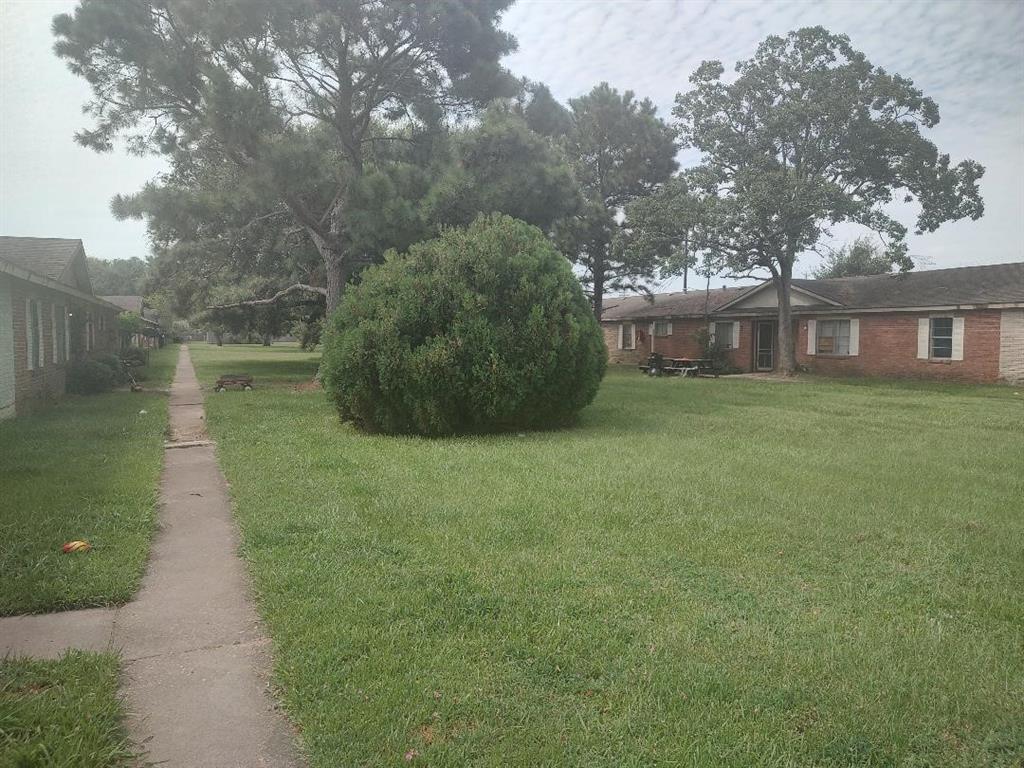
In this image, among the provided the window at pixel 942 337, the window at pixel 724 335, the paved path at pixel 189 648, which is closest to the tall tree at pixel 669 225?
the window at pixel 724 335

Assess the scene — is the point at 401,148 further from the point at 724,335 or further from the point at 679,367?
the point at 724,335

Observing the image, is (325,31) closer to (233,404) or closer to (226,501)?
(233,404)

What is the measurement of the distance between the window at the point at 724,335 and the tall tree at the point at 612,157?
4172mm

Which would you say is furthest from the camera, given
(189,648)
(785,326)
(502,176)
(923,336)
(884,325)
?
(785,326)

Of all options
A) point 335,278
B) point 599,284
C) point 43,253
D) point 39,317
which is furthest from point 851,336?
point 43,253

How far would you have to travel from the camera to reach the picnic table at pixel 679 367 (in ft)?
79.7

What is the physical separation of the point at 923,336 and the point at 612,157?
605 inches

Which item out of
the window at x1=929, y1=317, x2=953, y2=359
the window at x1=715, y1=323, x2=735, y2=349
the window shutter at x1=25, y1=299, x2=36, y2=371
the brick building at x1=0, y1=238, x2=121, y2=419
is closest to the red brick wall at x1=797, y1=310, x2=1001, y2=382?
the window at x1=929, y1=317, x2=953, y2=359

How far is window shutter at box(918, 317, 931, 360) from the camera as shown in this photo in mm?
20942

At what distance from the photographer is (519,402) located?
9992mm

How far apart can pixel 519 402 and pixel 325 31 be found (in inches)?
440

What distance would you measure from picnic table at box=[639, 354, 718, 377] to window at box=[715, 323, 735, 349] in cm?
288

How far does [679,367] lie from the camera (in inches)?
991

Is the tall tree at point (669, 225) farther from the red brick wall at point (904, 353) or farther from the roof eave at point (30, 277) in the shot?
the roof eave at point (30, 277)
